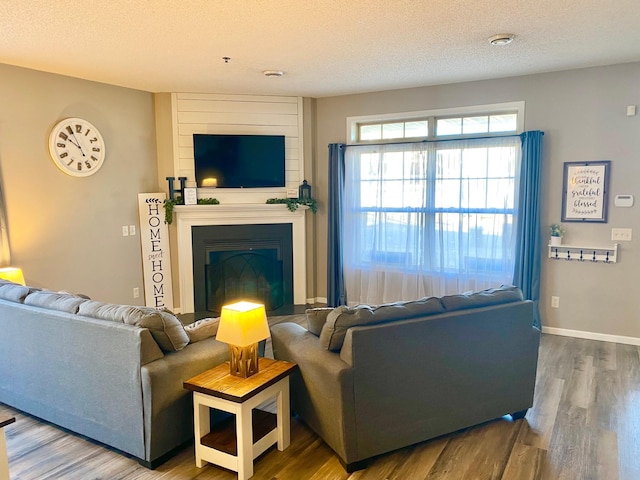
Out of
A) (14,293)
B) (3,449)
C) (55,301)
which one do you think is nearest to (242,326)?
(3,449)

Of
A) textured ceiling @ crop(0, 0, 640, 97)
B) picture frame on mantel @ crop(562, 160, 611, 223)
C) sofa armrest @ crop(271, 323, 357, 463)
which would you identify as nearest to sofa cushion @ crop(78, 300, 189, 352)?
sofa armrest @ crop(271, 323, 357, 463)

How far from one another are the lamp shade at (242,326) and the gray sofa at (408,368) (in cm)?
36

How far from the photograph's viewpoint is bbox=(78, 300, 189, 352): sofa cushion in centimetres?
243

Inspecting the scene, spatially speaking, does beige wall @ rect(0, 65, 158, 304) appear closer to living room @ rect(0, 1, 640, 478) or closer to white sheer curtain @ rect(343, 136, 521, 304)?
living room @ rect(0, 1, 640, 478)

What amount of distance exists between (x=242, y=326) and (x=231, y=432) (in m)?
0.69

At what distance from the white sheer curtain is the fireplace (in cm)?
83

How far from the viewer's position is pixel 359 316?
94.3 inches

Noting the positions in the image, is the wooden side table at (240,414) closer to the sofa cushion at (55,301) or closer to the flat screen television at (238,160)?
the sofa cushion at (55,301)

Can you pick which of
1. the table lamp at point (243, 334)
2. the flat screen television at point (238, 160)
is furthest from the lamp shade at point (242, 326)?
the flat screen television at point (238, 160)

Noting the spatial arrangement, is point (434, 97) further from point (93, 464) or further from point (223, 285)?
point (93, 464)

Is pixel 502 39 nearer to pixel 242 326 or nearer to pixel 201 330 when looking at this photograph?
pixel 242 326

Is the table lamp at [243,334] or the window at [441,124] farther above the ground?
the window at [441,124]

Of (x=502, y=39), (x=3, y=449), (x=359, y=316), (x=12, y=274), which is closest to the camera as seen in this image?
(x=3, y=449)

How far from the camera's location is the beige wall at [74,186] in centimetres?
412
